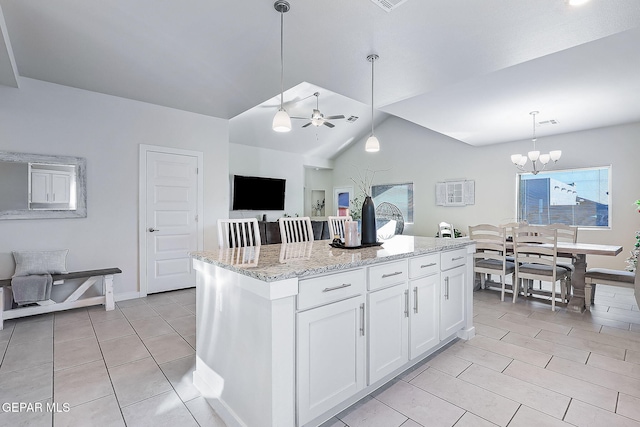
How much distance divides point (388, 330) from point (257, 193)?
592cm

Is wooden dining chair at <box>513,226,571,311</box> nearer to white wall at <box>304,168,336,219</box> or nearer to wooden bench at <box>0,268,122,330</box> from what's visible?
wooden bench at <box>0,268,122,330</box>

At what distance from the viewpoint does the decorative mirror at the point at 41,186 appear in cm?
326

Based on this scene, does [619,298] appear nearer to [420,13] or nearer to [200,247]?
[420,13]

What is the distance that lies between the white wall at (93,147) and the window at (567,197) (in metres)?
6.40

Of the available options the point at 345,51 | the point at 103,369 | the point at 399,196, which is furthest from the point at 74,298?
the point at 399,196

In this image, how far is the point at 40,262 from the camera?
3.30 m

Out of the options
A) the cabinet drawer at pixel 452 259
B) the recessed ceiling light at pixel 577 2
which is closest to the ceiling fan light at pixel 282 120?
the cabinet drawer at pixel 452 259

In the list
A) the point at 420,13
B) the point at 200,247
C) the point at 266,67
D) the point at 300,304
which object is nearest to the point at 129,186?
the point at 200,247

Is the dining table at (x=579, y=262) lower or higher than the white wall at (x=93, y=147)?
lower

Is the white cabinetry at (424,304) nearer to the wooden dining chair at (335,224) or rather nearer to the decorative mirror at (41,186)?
the wooden dining chair at (335,224)

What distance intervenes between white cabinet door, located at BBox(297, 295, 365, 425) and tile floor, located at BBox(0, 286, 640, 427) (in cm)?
23

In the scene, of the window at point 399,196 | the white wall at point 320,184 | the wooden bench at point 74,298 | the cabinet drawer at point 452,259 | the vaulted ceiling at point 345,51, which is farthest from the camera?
the white wall at point 320,184

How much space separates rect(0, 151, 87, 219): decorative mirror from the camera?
3262mm

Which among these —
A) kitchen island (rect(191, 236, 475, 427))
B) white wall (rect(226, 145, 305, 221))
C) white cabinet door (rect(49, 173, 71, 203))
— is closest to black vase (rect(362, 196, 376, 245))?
kitchen island (rect(191, 236, 475, 427))
